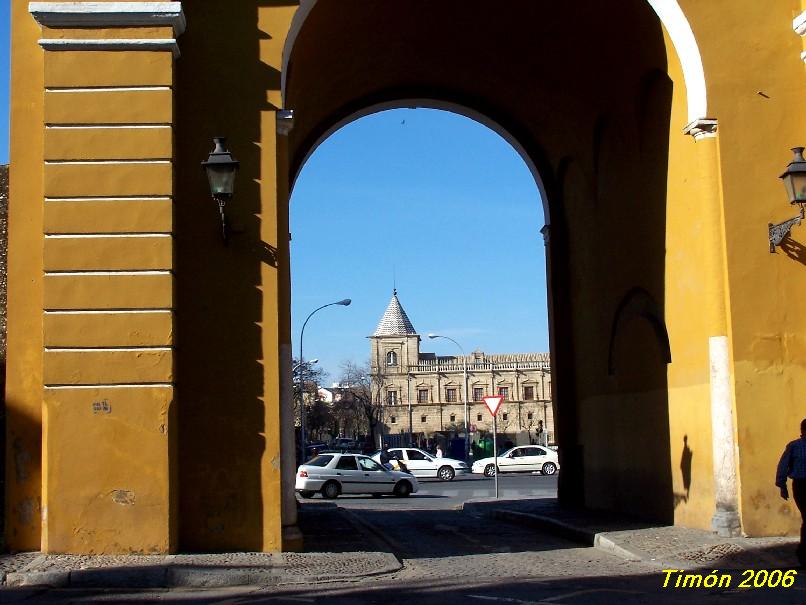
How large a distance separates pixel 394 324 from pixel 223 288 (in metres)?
103

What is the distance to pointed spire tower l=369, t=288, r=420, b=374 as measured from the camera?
364 ft

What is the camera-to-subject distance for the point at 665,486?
14750 millimetres

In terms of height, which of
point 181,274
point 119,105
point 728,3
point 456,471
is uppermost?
point 728,3

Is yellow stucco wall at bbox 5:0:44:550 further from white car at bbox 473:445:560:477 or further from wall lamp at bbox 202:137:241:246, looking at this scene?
white car at bbox 473:445:560:477

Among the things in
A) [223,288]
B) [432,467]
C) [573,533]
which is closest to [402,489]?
[432,467]

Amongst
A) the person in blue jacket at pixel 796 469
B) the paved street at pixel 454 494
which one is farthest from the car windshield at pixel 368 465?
the person in blue jacket at pixel 796 469

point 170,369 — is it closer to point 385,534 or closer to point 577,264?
point 385,534

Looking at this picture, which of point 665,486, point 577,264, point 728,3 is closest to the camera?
point 728,3

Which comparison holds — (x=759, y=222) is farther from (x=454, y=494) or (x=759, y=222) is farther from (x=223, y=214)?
(x=454, y=494)

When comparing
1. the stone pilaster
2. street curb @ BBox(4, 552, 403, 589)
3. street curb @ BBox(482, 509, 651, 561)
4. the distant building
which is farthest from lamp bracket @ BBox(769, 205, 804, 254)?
the distant building

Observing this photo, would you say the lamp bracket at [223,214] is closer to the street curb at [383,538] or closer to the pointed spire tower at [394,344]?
the street curb at [383,538]

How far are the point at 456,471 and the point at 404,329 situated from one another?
71.1 meters

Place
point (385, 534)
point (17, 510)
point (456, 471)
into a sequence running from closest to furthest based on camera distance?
point (17, 510) → point (385, 534) → point (456, 471)

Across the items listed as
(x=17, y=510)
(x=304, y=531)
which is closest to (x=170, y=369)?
(x=17, y=510)
